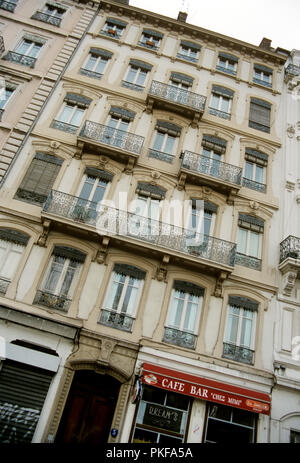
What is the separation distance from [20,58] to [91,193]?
7.97m

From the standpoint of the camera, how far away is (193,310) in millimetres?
11609

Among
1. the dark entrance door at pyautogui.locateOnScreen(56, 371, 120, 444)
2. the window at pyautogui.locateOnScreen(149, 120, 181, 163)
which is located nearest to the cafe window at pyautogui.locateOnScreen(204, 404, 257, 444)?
the dark entrance door at pyautogui.locateOnScreen(56, 371, 120, 444)

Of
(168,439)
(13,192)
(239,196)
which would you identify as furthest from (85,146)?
(168,439)

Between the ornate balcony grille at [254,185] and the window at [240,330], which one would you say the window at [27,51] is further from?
the window at [240,330]

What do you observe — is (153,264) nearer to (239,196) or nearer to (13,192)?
(239,196)

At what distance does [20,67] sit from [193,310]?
1315 centimetres

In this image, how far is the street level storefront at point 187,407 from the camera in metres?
9.84

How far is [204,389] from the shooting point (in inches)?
394

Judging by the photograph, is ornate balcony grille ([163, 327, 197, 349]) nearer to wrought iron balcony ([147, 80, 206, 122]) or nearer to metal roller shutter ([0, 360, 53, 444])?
metal roller shutter ([0, 360, 53, 444])

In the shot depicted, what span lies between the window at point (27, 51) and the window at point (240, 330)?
13.8m

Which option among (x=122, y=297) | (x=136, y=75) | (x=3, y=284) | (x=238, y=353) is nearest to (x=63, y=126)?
(x=136, y=75)

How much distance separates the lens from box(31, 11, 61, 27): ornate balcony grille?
55.8ft

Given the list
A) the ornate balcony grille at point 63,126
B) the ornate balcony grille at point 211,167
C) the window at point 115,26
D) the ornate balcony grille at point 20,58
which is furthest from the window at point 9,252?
the window at point 115,26

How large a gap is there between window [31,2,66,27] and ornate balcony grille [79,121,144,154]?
7383 mm
